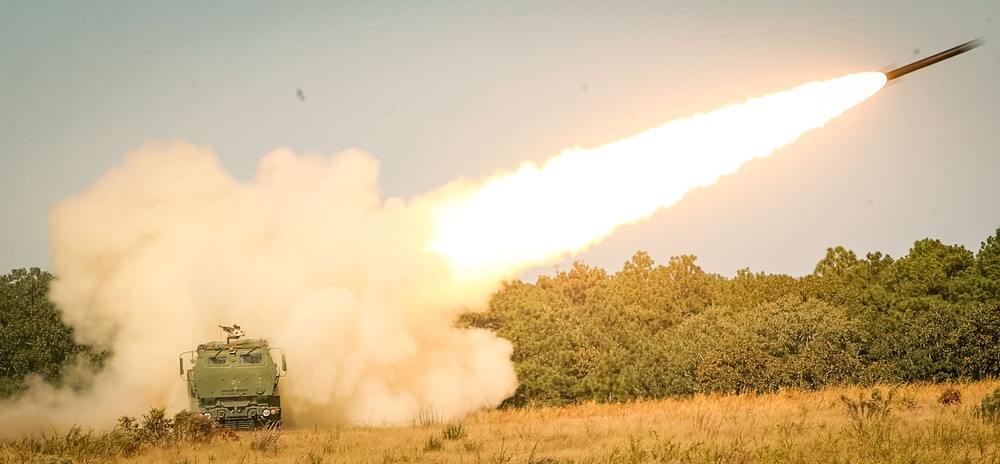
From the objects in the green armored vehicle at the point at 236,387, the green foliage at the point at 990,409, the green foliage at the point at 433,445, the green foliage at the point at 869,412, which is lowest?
the green foliage at the point at 990,409

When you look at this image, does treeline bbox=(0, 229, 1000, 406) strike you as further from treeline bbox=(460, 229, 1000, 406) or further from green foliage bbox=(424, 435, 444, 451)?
green foliage bbox=(424, 435, 444, 451)

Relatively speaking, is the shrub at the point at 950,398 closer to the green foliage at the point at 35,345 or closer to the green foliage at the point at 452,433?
the green foliage at the point at 452,433

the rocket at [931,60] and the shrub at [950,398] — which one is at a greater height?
the rocket at [931,60]

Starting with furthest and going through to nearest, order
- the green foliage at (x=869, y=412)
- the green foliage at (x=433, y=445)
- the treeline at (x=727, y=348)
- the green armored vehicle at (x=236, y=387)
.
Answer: the treeline at (x=727, y=348)
the green armored vehicle at (x=236, y=387)
the green foliage at (x=869, y=412)
the green foliage at (x=433, y=445)

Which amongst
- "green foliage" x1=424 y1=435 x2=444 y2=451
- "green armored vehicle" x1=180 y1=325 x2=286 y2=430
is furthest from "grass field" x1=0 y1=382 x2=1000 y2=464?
"green armored vehicle" x1=180 y1=325 x2=286 y2=430

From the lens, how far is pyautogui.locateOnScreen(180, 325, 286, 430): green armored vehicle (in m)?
31.2

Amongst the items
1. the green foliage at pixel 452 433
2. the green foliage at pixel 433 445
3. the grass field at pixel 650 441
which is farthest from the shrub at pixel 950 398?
the green foliage at pixel 433 445

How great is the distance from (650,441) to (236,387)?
44.0 feet

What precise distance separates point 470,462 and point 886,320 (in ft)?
102

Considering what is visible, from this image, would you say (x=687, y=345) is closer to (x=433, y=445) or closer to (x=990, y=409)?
(x=990, y=409)

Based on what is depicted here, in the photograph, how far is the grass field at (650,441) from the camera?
791 inches

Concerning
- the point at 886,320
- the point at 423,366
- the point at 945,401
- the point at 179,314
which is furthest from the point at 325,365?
the point at 886,320

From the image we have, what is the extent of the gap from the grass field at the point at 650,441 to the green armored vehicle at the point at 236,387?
6.20 ft

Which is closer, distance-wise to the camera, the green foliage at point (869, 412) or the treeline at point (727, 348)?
the green foliage at point (869, 412)
